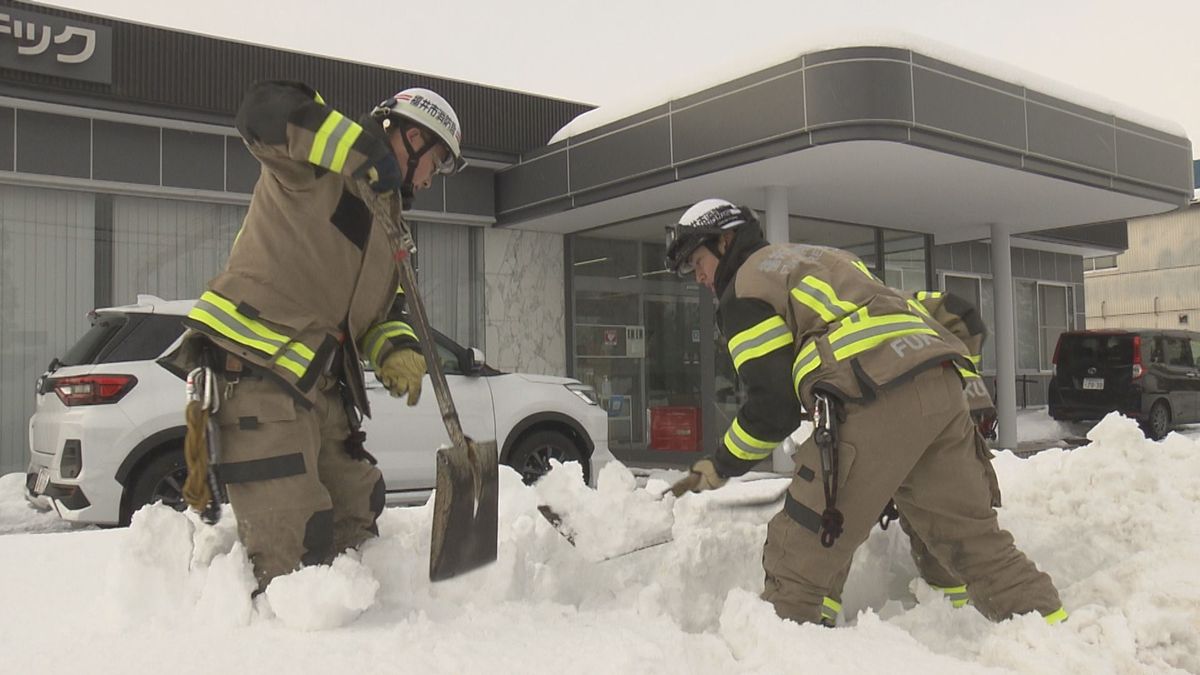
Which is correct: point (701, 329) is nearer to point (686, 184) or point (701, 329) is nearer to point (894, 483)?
point (686, 184)

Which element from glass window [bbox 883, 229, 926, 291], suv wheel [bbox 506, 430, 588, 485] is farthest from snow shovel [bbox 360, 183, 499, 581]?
glass window [bbox 883, 229, 926, 291]

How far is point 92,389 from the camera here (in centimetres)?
A: 554

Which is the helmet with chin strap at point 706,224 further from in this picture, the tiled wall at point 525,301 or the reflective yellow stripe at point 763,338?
the tiled wall at point 525,301

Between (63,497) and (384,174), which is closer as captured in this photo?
(384,174)

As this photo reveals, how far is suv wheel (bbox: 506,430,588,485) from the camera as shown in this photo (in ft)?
24.1

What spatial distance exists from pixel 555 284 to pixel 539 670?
10323 mm

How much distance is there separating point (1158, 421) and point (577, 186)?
10239 mm

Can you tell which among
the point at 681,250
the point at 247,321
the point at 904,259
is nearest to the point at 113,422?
the point at 247,321

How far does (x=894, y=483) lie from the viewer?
8.64 feet

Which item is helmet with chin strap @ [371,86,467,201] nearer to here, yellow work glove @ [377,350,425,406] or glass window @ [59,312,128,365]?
yellow work glove @ [377,350,425,406]

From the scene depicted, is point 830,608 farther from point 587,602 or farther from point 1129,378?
point 1129,378

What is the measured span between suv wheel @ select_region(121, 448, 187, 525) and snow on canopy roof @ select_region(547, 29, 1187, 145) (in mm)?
5964

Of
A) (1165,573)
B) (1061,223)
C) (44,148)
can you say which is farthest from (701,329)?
(1165,573)

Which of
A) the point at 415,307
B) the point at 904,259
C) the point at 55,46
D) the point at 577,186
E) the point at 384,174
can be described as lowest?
the point at 415,307
